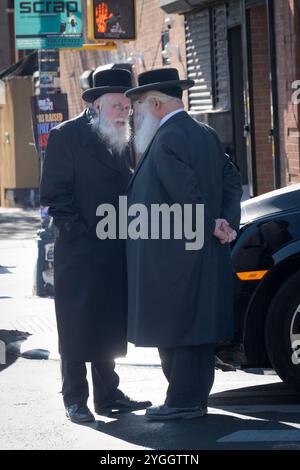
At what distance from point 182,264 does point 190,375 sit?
0.62 meters

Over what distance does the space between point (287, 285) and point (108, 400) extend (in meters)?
1.26

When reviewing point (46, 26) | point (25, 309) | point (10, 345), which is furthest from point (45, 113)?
point (10, 345)

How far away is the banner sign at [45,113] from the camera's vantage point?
12.5 m

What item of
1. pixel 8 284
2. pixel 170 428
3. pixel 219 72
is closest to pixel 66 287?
pixel 170 428

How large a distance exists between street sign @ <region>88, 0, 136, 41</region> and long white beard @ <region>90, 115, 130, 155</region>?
32.4 ft

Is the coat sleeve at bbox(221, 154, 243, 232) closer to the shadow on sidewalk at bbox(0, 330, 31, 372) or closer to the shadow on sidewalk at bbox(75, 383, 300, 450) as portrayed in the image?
the shadow on sidewalk at bbox(75, 383, 300, 450)

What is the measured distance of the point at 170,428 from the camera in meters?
6.68

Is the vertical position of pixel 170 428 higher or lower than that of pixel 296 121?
lower

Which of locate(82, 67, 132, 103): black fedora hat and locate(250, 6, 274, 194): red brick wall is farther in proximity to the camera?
locate(250, 6, 274, 194): red brick wall

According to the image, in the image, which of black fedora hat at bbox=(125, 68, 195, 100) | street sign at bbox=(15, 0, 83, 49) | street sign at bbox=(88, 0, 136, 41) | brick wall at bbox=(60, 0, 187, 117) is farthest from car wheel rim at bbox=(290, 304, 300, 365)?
brick wall at bbox=(60, 0, 187, 117)

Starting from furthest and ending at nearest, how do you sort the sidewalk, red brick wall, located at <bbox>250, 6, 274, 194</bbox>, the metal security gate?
the metal security gate, red brick wall, located at <bbox>250, 6, 274, 194</bbox>, the sidewalk

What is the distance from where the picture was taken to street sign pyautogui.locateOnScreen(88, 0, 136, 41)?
16859 mm
